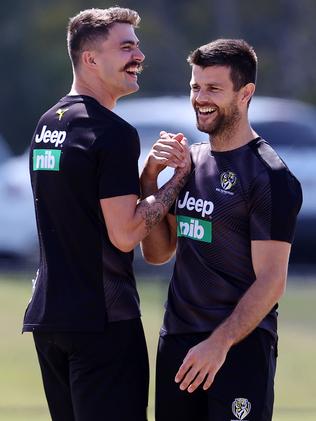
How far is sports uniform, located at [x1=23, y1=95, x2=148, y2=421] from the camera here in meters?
5.24

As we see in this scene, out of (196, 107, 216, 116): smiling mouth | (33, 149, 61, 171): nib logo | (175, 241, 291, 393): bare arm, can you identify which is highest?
(196, 107, 216, 116): smiling mouth

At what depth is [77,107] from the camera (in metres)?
5.39

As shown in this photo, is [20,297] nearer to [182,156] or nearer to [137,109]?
[137,109]

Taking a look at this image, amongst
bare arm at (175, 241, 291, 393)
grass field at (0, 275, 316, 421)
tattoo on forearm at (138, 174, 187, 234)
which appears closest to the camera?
bare arm at (175, 241, 291, 393)

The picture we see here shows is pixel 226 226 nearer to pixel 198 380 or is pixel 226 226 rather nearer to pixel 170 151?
pixel 170 151

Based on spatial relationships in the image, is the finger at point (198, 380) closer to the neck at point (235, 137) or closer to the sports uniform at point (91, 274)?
the sports uniform at point (91, 274)

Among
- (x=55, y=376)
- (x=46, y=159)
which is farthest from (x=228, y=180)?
(x=55, y=376)

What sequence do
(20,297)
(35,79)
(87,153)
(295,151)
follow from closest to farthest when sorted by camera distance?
(87,153) → (20,297) → (295,151) → (35,79)

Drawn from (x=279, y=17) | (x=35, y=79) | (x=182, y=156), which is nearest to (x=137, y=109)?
(x=182, y=156)

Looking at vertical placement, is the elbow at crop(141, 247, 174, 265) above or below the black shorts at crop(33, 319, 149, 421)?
above

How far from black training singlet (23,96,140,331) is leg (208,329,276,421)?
47cm

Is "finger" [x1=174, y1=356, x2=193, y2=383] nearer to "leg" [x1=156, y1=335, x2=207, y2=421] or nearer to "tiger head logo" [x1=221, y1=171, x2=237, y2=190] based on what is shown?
"leg" [x1=156, y1=335, x2=207, y2=421]

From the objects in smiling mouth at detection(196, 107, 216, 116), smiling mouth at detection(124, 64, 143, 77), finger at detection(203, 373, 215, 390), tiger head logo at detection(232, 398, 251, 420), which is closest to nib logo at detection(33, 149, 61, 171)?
smiling mouth at detection(124, 64, 143, 77)

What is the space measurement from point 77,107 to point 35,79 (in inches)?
1151
